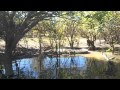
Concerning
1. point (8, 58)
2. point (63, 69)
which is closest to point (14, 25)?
point (8, 58)

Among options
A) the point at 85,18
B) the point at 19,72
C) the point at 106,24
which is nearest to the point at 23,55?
the point at 19,72

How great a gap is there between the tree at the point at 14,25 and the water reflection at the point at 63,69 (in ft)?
0.96

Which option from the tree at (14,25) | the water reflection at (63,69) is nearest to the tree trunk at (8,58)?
the tree at (14,25)

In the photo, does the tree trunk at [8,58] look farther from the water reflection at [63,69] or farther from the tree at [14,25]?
the water reflection at [63,69]

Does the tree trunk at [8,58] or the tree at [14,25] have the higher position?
the tree at [14,25]

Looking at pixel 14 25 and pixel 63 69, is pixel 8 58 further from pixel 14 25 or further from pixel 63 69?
pixel 63 69

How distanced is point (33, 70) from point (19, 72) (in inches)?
29.3

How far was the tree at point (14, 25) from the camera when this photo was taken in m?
6.41

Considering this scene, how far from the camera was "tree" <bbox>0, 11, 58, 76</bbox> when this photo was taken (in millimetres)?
6414

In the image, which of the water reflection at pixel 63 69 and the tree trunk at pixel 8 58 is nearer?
the tree trunk at pixel 8 58

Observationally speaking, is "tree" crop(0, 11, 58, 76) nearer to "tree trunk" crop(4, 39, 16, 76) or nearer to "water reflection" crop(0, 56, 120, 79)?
"tree trunk" crop(4, 39, 16, 76)

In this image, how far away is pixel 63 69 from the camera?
7344mm

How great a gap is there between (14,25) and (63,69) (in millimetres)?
1928
